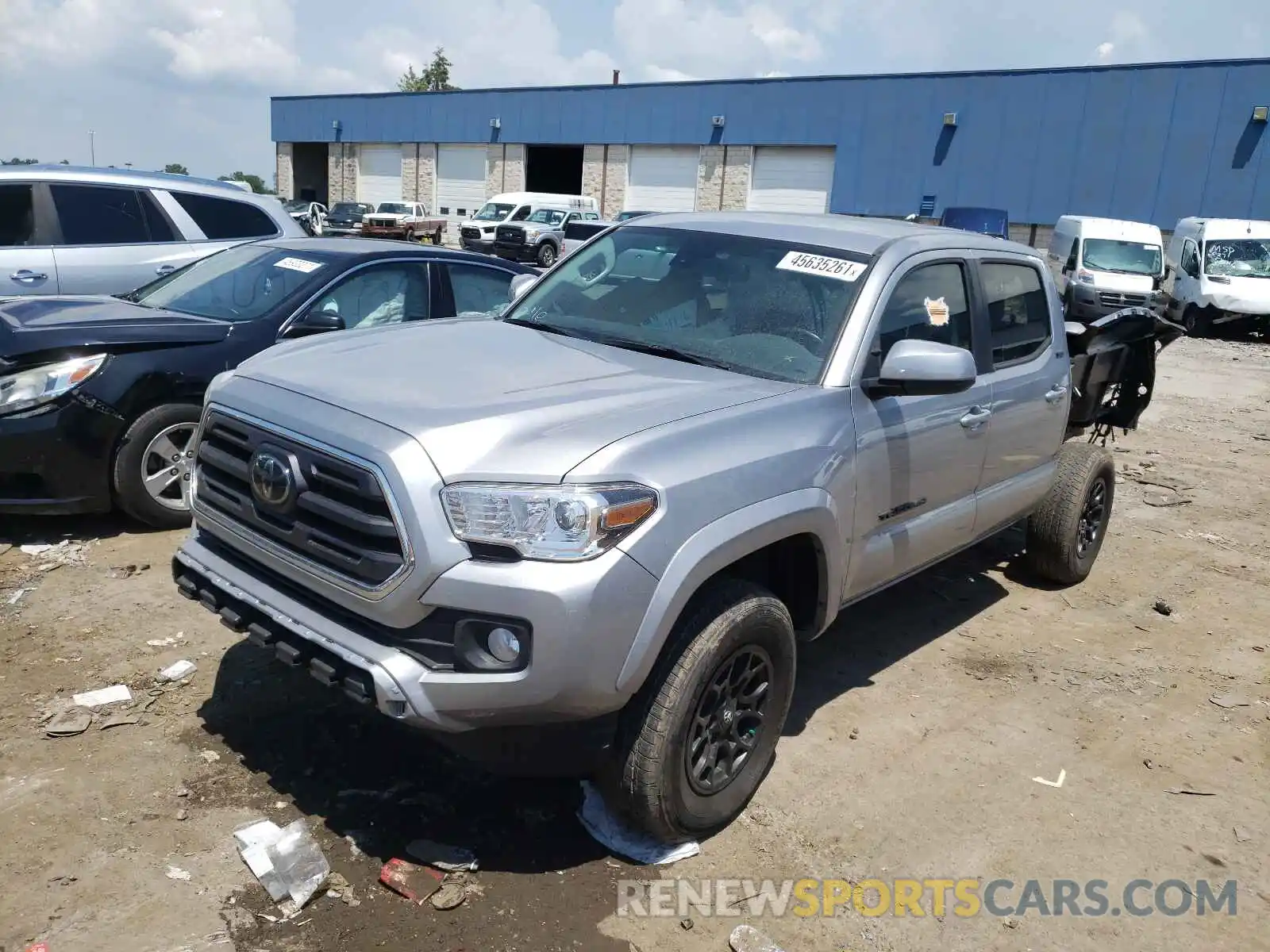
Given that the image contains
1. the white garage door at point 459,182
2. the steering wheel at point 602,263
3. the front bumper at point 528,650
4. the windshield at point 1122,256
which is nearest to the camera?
the front bumper at point 528,650

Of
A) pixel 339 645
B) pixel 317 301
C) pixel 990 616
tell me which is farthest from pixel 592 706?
pixel 317 301

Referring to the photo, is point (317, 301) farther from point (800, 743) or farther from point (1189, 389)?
point (1189, 389)

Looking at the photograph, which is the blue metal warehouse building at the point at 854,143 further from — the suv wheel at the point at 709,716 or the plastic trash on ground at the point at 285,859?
the plastic trash on ground at the point at 285,859

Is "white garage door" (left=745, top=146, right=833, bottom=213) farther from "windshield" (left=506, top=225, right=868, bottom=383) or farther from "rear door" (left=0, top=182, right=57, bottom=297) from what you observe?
"windshield" (left=506, top=225, right=868, bottom=383)

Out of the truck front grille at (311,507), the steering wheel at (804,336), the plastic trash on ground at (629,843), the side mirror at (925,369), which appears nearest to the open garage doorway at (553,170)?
the steering wheel at (804,336)

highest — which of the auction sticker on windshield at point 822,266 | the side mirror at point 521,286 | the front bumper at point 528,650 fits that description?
the auction sticker on windshield at point 822,266

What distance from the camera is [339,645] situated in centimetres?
280

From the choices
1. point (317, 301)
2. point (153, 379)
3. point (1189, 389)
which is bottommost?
point (1189, 389)

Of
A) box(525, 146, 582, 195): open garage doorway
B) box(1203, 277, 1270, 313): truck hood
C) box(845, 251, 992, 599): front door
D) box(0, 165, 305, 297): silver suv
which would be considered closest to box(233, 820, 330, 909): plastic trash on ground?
box(845, 251, 992, 599): front door

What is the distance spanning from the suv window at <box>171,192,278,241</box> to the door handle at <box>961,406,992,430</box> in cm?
604

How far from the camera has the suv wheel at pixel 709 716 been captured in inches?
115

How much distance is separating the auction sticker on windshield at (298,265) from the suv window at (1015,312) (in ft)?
12.0

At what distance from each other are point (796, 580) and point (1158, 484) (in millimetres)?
6251

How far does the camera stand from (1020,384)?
4691mm
